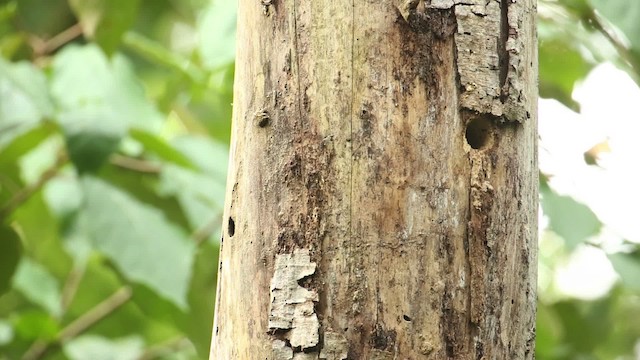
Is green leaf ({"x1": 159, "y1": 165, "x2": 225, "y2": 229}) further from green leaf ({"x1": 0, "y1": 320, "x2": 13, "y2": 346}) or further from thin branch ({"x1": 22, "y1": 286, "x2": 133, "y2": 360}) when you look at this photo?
green leaf ({"x1": 0, "y1": 320, "x2": 13, "y2": 346})

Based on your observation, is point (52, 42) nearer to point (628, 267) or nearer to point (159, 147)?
point (159, 147)

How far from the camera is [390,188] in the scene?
3.37ft

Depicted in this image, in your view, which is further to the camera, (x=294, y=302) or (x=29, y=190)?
(x=29, y=190)

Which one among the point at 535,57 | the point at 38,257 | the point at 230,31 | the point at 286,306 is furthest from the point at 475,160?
the point at 38,257

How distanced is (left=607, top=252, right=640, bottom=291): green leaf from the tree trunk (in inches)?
30.6

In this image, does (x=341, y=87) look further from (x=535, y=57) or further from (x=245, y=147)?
(x=535, y=57)

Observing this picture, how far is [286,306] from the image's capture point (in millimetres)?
1033

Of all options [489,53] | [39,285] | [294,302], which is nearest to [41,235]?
[39,285]

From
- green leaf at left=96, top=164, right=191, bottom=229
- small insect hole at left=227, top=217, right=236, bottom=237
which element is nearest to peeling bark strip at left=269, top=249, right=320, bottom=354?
small insect hole at left=227, top=217, right=236, bottom=237

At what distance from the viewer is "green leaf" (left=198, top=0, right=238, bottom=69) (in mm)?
2256

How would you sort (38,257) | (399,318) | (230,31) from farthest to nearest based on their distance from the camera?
(38,257) → (230,31) → (399,318)

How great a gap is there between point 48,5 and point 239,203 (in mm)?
2079

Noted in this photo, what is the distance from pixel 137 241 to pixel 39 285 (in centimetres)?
82

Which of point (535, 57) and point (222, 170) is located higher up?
point (222, 170)
